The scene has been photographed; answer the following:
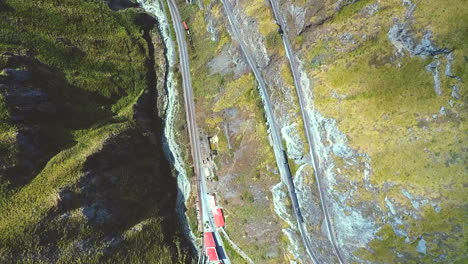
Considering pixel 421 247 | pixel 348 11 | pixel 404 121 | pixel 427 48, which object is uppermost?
pixel 348 11

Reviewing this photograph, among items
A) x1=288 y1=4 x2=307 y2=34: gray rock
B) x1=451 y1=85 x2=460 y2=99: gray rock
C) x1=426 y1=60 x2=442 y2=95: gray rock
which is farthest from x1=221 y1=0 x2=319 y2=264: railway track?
x1=451 y1=85 x2=460 y2=99: gray rock

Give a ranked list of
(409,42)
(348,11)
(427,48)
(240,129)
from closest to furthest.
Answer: (427,48) → (409,42) → (348,11) → (240,129)

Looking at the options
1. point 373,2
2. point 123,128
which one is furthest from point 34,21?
point 373,2

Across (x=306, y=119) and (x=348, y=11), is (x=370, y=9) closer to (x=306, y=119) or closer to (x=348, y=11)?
(x=348, y=11)

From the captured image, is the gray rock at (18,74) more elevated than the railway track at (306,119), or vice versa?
the gray rock at (18,74)

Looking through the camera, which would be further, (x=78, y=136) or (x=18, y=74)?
(x=78, y=136)

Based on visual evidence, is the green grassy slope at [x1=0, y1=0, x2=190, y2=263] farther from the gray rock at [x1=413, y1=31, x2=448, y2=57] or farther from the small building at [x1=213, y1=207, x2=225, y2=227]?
the gray rock at [x1=413, y1=31, x2=448, y2=57]

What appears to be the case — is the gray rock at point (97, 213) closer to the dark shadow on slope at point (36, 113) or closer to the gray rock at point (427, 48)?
the dark shadow on slope at point (36, 113)

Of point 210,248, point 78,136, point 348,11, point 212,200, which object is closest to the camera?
point 348,11

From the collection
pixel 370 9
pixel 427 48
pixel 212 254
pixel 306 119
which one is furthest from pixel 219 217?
pixel 427 48

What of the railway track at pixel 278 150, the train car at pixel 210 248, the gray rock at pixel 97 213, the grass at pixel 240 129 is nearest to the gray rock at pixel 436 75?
the railway track at pixel 278 150

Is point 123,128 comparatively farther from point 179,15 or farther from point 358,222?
point 358,222
